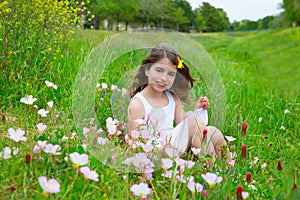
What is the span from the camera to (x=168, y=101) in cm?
270

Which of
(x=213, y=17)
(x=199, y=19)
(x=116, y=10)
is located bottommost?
(x=199, y=19)

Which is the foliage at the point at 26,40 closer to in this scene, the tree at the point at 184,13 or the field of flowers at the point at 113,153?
the field of flowers at the point at 113,153

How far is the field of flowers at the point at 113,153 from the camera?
5.25ft

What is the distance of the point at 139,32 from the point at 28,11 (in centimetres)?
115

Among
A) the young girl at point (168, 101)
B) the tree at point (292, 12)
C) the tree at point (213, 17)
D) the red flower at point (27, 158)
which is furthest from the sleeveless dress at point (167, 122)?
the tree at point (213, 17)

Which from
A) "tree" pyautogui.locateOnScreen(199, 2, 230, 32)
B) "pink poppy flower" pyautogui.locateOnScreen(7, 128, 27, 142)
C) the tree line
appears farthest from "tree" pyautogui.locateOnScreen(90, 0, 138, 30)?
"pink poppy flower" pyautogui.locateOnScreen(7, 128, 27, 142)

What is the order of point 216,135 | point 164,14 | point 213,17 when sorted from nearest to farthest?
point 216,135 → point 213,17 → point 164,14

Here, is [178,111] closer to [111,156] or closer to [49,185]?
[111,156]

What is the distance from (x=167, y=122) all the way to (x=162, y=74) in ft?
0.94

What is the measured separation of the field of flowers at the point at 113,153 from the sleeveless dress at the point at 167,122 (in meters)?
0.11

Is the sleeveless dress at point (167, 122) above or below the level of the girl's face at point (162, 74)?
below

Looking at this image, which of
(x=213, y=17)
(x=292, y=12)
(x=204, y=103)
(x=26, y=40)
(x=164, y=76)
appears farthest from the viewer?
(x=213, y=17)

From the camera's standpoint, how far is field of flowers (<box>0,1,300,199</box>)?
1.60 m

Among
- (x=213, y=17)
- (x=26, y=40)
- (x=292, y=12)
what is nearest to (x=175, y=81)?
(x=26, y=40)
